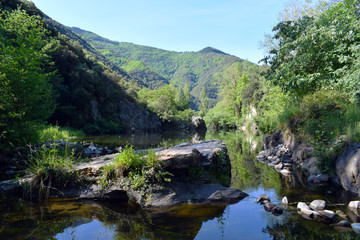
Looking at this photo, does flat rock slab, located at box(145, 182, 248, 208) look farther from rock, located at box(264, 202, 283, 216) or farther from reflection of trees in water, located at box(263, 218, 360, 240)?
reflection of trees in water, located at box(263, 218, 360, 240)

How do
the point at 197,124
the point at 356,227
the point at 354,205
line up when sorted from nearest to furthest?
the point at 356,227, the point at 354,205, the point at 197,124

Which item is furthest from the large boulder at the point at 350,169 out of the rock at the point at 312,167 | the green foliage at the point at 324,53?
the green foliage at the point at 324,53

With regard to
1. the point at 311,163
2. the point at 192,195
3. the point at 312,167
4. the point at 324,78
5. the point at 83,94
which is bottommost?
the point at 192,195

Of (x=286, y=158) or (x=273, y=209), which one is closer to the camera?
(x=273, y=209)

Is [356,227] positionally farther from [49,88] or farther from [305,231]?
[49,88]

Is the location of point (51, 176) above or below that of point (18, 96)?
below

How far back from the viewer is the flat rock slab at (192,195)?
514 centimetres

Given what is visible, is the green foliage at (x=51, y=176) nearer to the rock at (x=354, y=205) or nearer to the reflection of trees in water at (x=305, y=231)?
the reflection of trees in water at (x=305, y=231)

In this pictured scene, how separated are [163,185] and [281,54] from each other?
1167cm

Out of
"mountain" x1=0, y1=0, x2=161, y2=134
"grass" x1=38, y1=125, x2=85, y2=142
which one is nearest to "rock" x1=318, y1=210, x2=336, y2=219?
"grass" x1=38, y1=125, x2=85, y2=142

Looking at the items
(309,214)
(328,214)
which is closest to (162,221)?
(309,214)

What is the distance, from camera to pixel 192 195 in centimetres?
550

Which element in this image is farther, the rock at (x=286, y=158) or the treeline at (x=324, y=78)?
the rock at (x=286, y=158)

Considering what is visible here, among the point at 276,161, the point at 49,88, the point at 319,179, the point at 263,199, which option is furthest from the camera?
the point at 49,88
